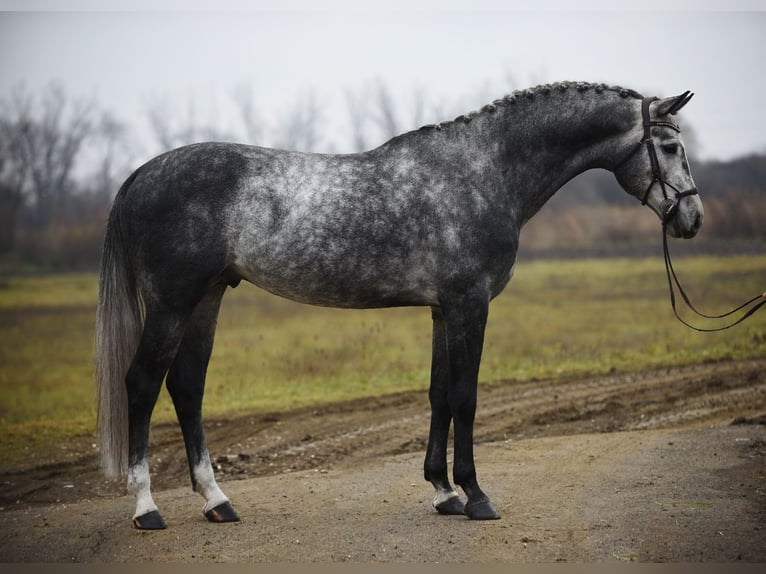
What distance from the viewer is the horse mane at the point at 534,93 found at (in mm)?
5504

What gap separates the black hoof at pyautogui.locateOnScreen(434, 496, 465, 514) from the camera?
551cm

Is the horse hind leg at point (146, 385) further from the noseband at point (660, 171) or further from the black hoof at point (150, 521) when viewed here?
the noseband at point (660, 171)

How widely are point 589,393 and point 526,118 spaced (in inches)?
223

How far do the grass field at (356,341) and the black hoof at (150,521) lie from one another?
11.3ft

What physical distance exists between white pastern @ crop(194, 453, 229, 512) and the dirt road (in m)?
0.17

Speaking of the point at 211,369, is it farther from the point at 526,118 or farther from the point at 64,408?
the point at 526,118

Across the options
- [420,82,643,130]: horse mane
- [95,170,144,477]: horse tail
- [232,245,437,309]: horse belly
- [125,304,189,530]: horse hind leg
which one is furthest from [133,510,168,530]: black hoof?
[420,82,643,130]: horse mane

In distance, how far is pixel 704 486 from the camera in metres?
5.99

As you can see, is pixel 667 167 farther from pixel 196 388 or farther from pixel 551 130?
pixel 196 388

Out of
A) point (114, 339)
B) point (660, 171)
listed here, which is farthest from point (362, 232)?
point (660, 171)

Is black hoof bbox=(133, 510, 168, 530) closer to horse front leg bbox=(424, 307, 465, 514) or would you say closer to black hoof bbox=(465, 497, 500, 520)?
horse front leg bbox=(424, 307, 465, 514)

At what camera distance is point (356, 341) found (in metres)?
14.4

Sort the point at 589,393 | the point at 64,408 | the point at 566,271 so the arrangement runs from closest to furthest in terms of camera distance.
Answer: the point at 589,393 < the point at 64,408 < the point at 566,271

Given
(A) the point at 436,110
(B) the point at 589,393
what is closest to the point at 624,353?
(B) the point at 589,393
